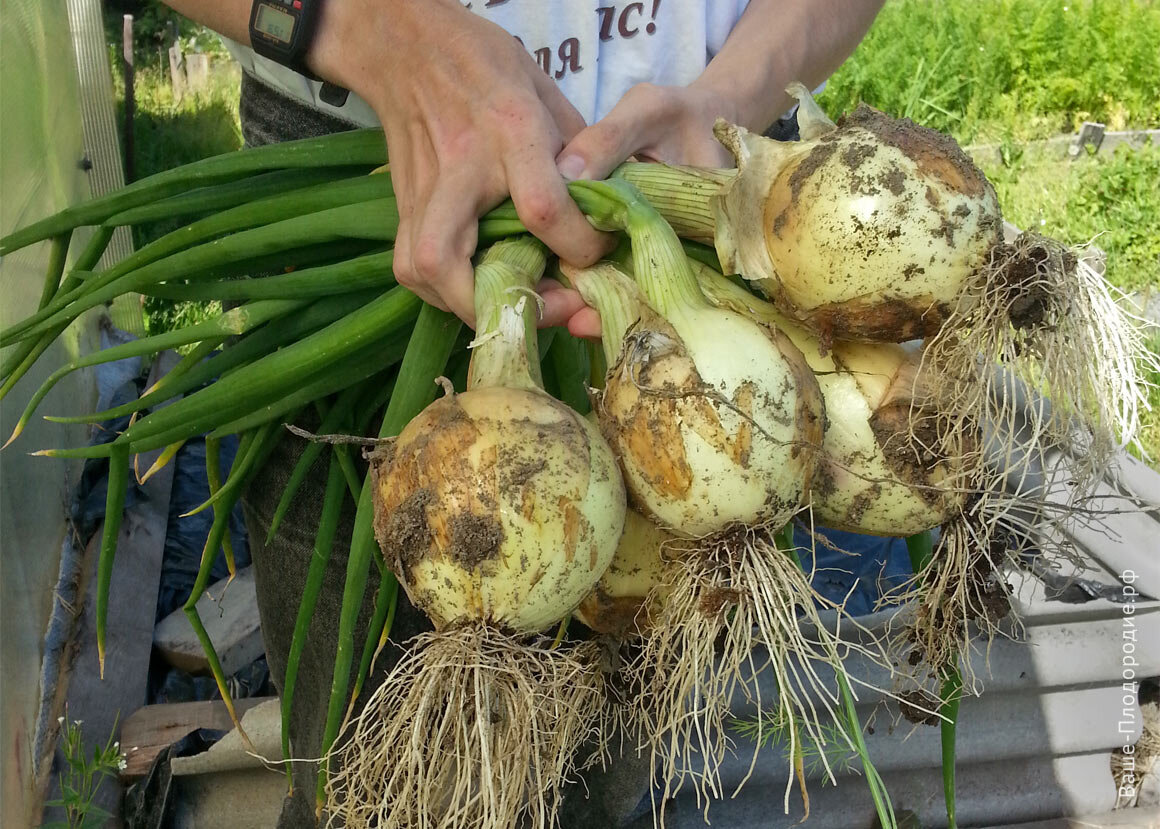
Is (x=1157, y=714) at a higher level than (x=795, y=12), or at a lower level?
lower

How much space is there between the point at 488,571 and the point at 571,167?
41 centimetres

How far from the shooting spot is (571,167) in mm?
991

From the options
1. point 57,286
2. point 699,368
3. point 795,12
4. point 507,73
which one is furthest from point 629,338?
point 57,286

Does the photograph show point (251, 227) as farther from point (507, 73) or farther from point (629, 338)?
point (629, 338)

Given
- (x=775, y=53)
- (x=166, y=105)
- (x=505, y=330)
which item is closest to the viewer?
(x=505, y=330)

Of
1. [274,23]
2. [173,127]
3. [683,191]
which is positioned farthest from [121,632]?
A: [173,127]

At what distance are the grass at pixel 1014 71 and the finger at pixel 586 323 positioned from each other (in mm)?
3744

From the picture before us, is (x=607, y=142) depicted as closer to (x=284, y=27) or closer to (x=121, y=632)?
(x=284, y=27)

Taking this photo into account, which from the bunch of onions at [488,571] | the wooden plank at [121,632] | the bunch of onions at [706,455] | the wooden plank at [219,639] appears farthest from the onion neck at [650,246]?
the wooden plank at [219,639]

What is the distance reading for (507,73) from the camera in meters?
1.02

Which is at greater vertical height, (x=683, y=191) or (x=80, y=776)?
(x=683, y=191)

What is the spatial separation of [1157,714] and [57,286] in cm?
206

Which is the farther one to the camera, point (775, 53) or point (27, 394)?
point (27, 394)

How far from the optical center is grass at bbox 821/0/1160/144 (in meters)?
4.53
